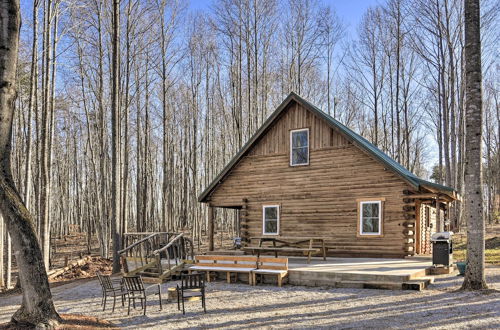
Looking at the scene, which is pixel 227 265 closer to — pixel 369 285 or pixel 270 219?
pixel 369 285

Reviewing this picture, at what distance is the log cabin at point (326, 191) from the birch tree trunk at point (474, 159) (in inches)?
151

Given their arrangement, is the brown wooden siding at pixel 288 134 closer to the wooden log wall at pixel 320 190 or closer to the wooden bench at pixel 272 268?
the wooden log wall at pixel 320 190

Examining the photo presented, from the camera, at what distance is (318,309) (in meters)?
9.59

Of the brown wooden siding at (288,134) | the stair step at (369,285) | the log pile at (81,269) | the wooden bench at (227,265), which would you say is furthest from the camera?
the log pile at (81,269)

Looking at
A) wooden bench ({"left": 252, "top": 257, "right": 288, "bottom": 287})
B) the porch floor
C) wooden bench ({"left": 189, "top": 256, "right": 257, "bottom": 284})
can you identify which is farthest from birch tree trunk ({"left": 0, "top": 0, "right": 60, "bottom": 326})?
the porch floor

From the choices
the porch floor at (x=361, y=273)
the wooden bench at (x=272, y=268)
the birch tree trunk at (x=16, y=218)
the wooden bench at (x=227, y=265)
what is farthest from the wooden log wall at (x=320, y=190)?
the birch tree trunk at (x=16, y=218)

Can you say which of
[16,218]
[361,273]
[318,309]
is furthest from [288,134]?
[16,218]

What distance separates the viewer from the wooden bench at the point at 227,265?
13789 millimetres

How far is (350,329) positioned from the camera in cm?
786

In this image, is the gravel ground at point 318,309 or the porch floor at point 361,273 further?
the porch floor at point 361,273

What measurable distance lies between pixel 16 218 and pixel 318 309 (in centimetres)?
626

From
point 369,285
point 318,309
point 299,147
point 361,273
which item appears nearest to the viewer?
point 318,309

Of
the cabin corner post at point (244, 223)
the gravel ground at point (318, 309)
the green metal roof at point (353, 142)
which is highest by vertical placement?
the green metal roof at point (353, 142)

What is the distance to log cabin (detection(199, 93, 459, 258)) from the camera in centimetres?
1599
